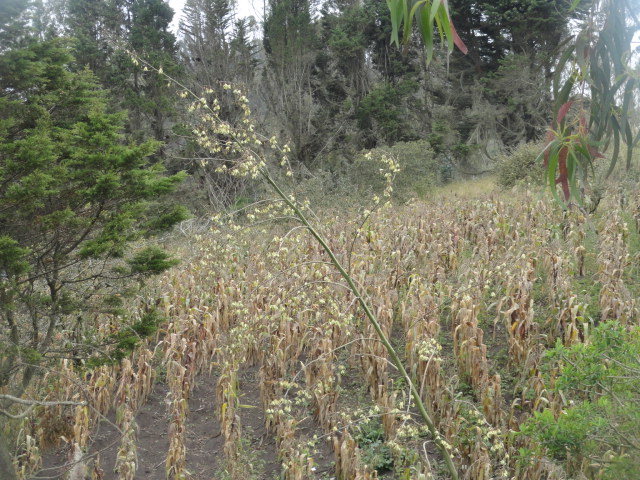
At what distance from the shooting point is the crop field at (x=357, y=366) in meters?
4.61

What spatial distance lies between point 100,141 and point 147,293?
3.57m

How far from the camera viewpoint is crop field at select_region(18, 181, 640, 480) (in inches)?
182

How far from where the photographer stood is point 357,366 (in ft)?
20.8

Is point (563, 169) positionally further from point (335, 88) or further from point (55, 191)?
point (335, 88)

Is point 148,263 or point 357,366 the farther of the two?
point 357,366

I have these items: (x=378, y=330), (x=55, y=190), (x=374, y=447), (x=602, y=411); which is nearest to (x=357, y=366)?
(x=374, y=447)

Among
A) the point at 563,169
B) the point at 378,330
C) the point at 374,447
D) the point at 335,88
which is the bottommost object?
the point at 374,447

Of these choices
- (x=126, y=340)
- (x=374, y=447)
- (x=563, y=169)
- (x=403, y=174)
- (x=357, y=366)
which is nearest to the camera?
(x=563, y=169)

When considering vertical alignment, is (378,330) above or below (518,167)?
below

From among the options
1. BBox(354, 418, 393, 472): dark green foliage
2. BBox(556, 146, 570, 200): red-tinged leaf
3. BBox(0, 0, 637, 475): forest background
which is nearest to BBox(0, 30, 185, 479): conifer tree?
BBox(354, 418, 393, 472): dark green foliage

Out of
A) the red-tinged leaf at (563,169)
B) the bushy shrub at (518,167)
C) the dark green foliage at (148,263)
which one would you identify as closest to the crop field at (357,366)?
the dark green foliage at (148,263)

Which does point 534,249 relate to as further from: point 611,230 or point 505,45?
point 505,45

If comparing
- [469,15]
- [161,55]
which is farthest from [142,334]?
[469,15]

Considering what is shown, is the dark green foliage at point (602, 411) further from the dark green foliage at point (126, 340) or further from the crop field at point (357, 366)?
the dark green foliage at point (126, 340)
